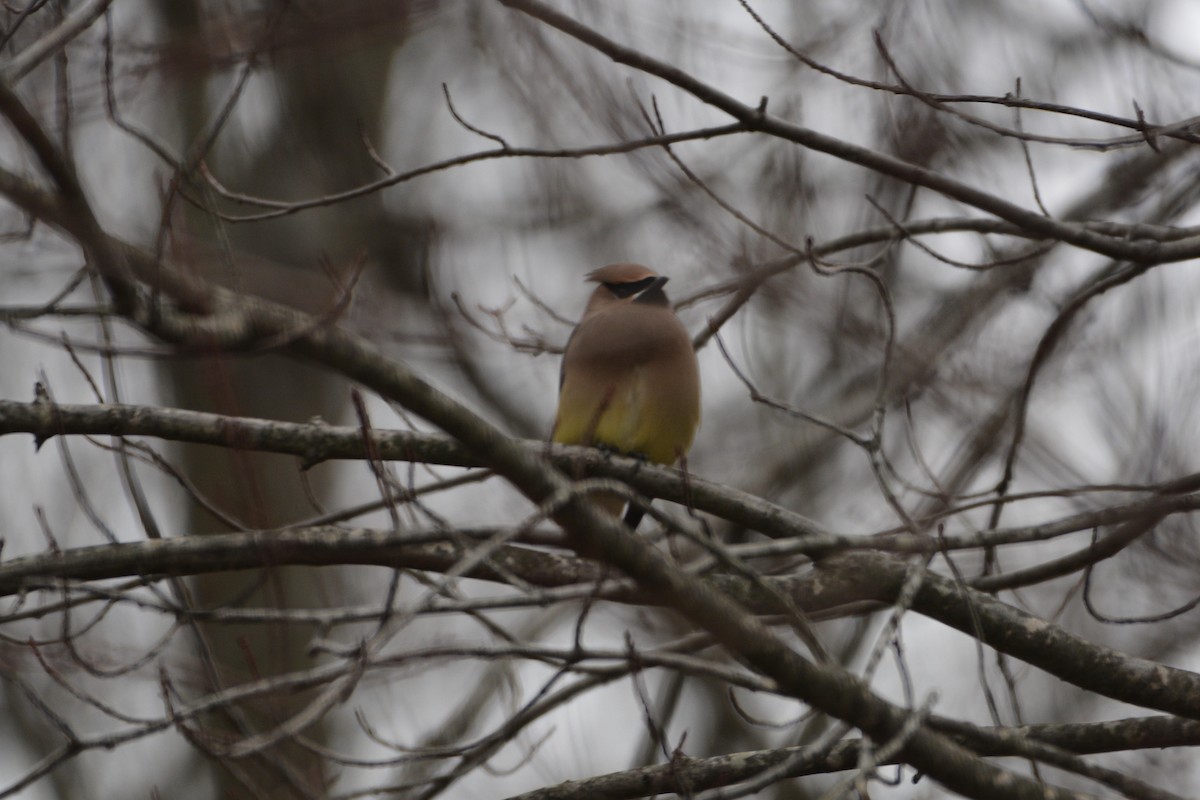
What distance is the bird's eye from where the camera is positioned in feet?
20.8

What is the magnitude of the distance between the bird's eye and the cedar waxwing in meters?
0.15

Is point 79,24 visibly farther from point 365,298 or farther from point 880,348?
point 880,348

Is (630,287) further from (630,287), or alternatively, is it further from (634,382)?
(634,382)

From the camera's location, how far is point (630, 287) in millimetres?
6461

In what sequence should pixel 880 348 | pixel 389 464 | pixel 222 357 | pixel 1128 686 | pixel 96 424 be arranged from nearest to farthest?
pixel 222 357
pixel 1128 686
pixel 96 424
pixel 389 464
pixel 880 348

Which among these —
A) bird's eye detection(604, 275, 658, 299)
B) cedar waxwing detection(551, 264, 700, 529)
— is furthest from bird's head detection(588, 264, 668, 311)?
cedar waxwing detection(551, 264, 700, 529)

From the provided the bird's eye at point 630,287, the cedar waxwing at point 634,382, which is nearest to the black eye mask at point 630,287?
the bird's eye at point 630,287

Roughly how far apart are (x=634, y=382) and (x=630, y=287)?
88 cm

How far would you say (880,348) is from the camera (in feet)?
21.1

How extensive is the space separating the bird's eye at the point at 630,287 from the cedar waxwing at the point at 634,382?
0.48 ft

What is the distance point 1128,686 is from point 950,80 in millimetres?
3871

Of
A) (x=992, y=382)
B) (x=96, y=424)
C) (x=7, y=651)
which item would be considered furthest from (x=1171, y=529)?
(x=7, y=651)

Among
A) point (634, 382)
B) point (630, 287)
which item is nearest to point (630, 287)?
point (630, 287)

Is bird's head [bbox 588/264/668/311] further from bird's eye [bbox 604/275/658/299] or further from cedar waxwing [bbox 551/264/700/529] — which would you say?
cedar waxwing [bbox 551/264/700/529]
